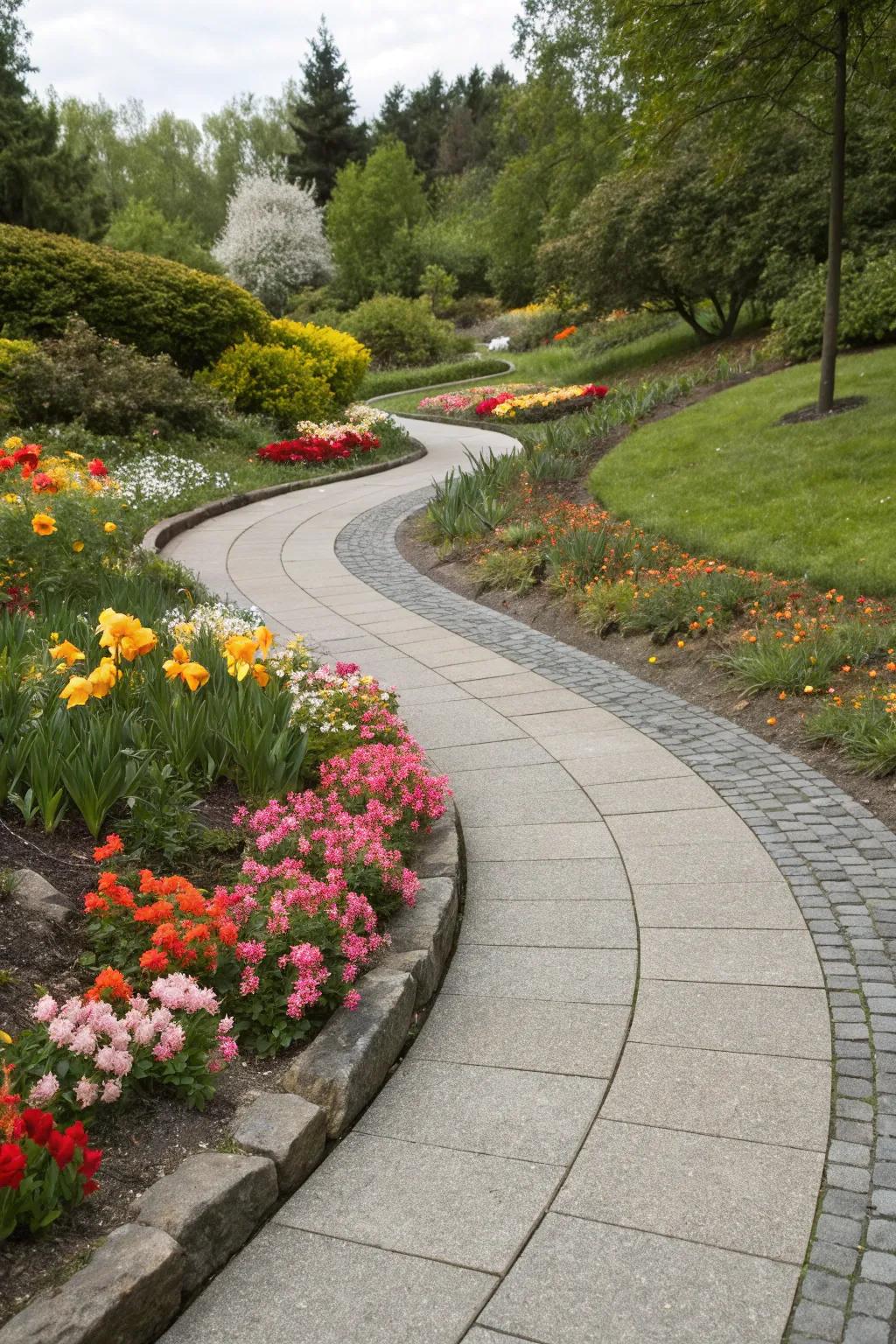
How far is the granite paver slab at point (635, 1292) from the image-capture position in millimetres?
2211

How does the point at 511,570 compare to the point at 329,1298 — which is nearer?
the point at 329,1298

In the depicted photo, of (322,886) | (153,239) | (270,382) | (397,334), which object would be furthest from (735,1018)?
(153,239)

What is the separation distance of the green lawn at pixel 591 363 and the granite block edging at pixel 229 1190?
2018 centimetres

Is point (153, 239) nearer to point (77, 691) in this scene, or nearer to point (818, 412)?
point (818, 412)

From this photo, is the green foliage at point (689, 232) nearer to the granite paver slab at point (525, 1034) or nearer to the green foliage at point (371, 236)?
the green foliage at point (371, 236)

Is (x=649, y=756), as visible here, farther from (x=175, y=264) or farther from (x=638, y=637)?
(x=175, y=264)

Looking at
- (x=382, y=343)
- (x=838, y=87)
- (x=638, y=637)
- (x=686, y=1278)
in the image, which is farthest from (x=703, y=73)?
(x=382, y=343)

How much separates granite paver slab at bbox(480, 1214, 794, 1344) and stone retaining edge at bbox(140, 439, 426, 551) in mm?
7276

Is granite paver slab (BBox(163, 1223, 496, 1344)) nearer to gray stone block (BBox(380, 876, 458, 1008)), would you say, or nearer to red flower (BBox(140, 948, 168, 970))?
red flower (BBox(140, 948, 168, 970))

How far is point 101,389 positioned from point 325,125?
134ft

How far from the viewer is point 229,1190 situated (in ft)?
8.00

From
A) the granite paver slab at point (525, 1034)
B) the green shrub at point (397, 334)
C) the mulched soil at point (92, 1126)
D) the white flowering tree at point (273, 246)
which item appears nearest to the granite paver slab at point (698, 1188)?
the granite paver slab at point (525, 1034)

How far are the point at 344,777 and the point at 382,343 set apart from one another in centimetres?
2812

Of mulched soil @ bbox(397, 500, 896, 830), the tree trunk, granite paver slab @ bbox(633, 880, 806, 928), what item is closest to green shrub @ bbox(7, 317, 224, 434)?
mulched soil @ bbox(397, 500, 896, 830)
